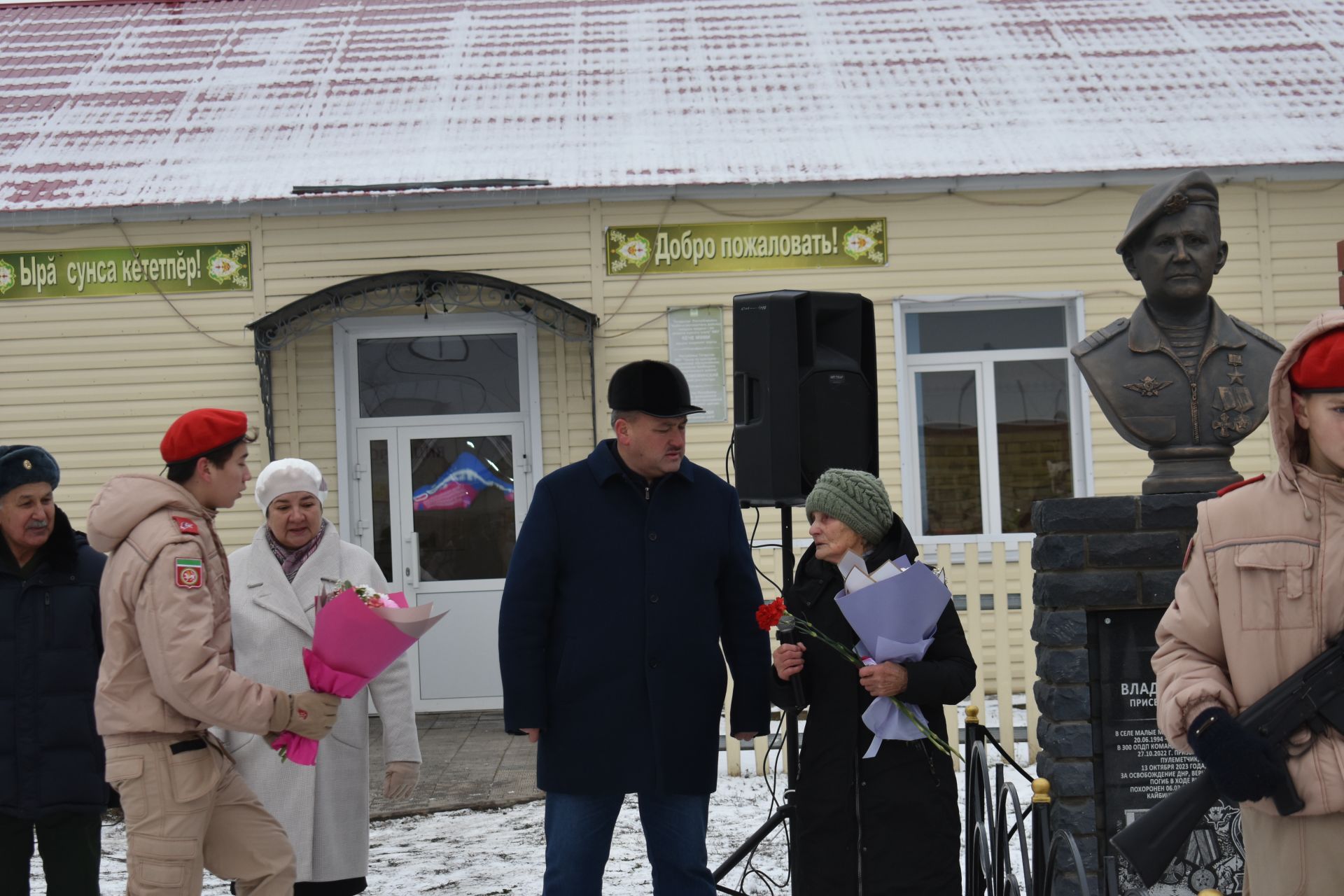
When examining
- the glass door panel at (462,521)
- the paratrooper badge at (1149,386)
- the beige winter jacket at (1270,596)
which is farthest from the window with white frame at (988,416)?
the beige winter jacket at (1270,596)

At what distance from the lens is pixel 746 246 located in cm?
957

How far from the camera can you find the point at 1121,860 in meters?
4.80

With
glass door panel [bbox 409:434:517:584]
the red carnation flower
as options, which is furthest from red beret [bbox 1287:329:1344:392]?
glass door panel [bbox 409:434:517:584]

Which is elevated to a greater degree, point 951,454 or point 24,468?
point 951,454

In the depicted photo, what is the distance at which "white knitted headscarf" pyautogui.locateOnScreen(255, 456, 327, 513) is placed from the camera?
3.87 m

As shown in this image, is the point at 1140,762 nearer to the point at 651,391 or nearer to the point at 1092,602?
the point at 1092,602

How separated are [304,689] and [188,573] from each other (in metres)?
0.75

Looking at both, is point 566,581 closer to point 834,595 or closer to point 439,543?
point 834,595

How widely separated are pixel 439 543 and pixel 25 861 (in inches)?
239

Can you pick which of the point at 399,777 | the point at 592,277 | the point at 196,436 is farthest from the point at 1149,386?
the point at 592,277

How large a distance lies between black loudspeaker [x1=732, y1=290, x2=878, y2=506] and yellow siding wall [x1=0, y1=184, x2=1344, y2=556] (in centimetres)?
436

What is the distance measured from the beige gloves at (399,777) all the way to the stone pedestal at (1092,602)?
92.3 inches

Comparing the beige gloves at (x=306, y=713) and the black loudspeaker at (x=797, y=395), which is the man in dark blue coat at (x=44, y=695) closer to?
the beige gloves at (x=306, y=713)

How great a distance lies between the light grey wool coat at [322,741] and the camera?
12.5ft
